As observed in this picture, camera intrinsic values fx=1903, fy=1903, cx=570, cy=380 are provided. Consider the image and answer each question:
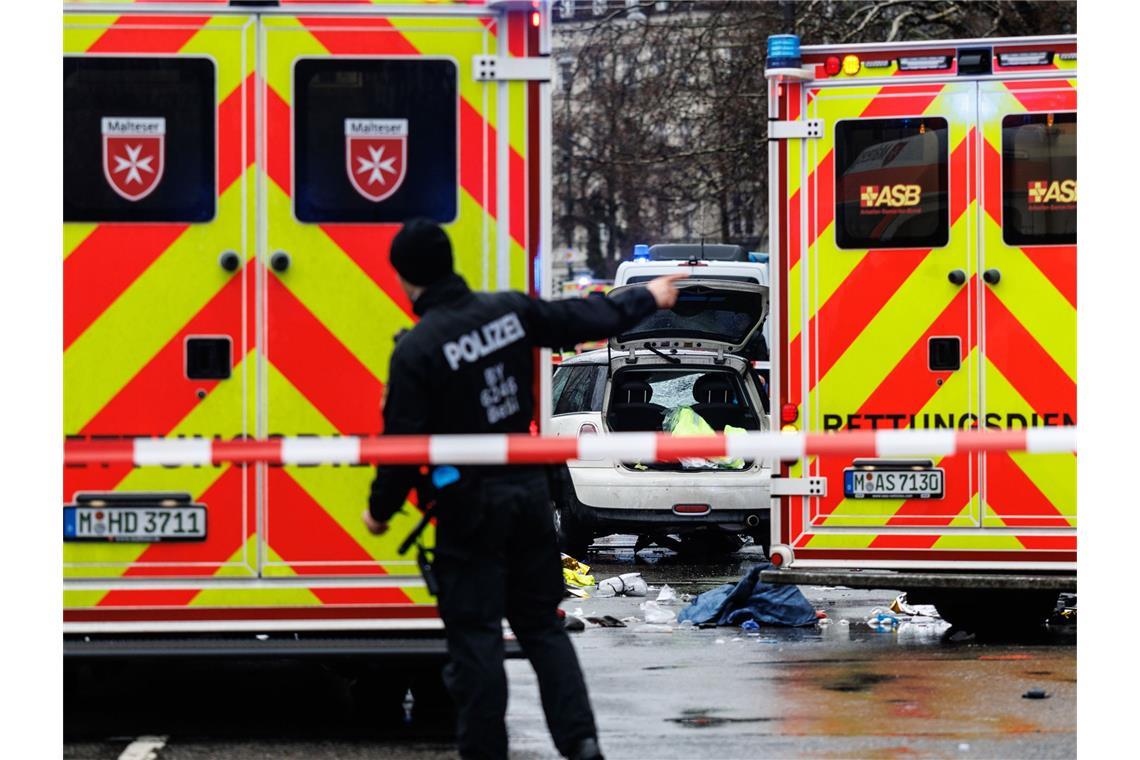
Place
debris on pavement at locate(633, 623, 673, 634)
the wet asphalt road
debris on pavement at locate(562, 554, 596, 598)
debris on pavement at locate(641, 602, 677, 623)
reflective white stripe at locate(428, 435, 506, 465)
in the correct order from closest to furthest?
reflective white stripe at locate(428, 435, 506, 465) → the wet asphalt road → debris on pavement at locate(633, 623, 673, 634) → debris on pavement at locate(641, 602, 677, 623) → debris on pavement at locate(562, 554, 596, 598)

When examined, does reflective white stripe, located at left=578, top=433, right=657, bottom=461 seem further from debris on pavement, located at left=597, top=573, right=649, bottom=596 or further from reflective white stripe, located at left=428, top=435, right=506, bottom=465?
debris on pavement, located at left=597, top=573, right=649, bottom=596

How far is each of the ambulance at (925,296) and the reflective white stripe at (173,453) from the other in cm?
374

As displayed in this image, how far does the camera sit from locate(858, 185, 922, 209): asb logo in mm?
9195

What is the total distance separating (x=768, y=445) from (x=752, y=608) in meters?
4.44

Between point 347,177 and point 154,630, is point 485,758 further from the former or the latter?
point 347,177

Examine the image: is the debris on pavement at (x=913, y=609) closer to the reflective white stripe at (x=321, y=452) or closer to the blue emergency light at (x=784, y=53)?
the blue emergency light at (x=784, y=53)

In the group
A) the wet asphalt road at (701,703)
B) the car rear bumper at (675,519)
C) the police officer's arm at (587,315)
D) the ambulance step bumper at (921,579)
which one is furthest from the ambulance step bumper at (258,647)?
the car rear bumper at (675,519)

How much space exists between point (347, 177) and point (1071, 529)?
164 inches

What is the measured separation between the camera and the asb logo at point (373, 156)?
685 centimetres

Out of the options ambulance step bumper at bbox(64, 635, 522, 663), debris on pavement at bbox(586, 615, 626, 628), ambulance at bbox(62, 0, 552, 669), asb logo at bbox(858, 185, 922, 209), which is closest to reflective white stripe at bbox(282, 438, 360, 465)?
ambulance at bbox(62, 0, 552, 669)

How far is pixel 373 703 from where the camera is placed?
7.59 meters

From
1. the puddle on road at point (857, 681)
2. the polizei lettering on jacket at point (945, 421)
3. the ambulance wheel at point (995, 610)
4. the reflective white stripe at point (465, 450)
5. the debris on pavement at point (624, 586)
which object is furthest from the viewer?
the debris on pavement at point (624, 586)

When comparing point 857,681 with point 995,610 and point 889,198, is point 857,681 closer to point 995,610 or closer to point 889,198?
point 995,610

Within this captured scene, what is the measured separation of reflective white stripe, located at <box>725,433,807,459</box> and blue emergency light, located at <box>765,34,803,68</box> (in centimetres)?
346
